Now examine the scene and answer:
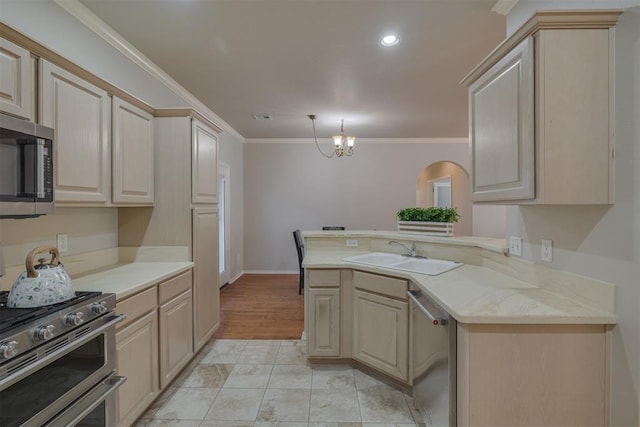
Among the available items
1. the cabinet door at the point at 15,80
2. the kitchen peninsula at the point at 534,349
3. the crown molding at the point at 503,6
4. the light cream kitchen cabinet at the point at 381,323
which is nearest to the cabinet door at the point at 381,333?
the light cream kitchen cabinet at the point at 381,323

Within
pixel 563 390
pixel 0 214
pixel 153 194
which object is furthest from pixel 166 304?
pixel 563 390

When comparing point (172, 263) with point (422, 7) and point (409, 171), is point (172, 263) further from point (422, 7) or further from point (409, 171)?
point (409, 171)

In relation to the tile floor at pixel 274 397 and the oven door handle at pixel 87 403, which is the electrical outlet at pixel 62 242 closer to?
the oven door handle at pixel 87 403

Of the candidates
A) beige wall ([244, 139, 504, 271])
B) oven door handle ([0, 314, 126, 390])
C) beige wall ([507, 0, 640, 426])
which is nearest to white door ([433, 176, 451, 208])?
beige wall ([244, 139, 504, 271])

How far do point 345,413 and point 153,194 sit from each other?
7.16ft

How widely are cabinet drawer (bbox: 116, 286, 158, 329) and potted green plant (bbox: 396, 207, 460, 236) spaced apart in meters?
2.13

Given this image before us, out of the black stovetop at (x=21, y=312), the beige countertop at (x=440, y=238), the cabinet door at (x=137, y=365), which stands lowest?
the cabinet door at (x=137, y=365)

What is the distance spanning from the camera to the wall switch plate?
5.87 feet

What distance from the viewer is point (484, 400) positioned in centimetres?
125

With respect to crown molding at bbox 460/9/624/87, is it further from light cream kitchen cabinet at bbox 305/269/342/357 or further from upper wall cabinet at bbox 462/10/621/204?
light cream kitchen cabinet at bbox 305/269/342/357

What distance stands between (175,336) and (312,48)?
2543mm

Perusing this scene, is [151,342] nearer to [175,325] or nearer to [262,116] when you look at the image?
[175,325]

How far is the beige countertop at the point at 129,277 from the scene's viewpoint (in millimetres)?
1690

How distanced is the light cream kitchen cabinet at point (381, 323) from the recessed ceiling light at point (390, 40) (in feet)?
6.12
